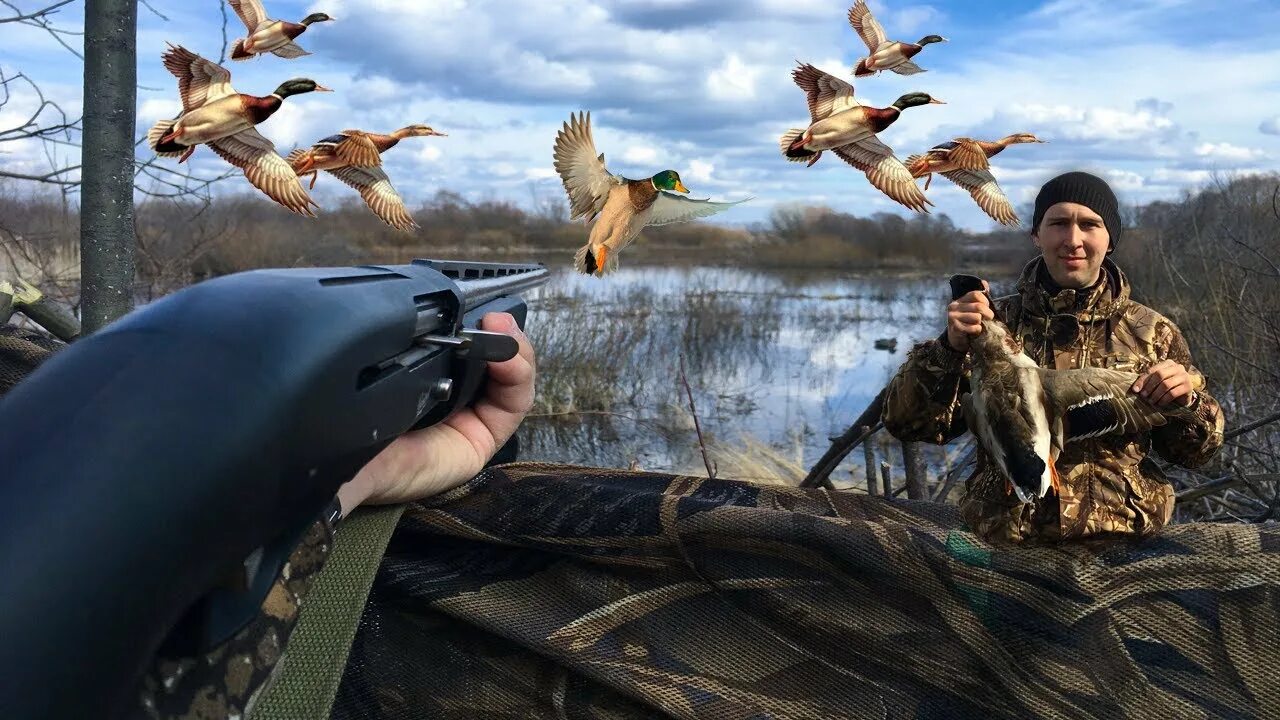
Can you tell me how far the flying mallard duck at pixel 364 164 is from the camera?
4.64ft

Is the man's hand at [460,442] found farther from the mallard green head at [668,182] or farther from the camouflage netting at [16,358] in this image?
the camouflage netting at [16,358]

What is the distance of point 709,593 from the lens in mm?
1998

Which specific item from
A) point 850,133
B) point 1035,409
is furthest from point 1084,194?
point 850,133

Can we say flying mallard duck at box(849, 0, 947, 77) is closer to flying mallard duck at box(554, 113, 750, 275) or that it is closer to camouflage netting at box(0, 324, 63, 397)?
flying mallard duck at box(554, 113, 750, 275)

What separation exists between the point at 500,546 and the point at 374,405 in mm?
1065

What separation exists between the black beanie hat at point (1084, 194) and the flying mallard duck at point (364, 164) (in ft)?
6.21

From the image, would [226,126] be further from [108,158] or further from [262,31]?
[108,158]

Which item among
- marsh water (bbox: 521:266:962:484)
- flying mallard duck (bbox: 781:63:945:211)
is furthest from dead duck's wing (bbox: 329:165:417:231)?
marsh water (bbox: 521:266:962:484)

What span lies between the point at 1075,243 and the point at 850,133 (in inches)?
60.7

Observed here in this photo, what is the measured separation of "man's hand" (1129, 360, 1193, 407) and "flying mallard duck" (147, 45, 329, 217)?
5.77ft

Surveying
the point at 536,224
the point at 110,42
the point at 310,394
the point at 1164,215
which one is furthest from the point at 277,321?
the point at 1164,215

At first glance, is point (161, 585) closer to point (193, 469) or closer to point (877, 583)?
point (193, 469)

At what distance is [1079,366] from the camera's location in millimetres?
2516

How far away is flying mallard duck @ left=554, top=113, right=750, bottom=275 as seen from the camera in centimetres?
117
